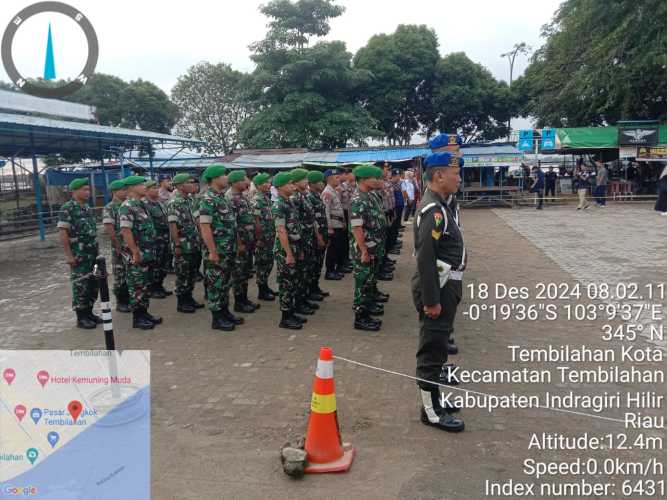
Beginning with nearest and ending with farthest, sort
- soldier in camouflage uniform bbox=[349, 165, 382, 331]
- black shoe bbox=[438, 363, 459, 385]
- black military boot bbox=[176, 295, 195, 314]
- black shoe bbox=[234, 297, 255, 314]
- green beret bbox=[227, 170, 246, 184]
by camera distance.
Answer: black shoe bbox=[438, 363, 459, 385] → soldier in camouflage uniform bbox=[349, 165, 382, 331] → green beret bbox=[227, 170, 246, 184] → black shoe bbox=[234, 297, 255, 314] → black military boot bbox=[176, 295, 195, 314]

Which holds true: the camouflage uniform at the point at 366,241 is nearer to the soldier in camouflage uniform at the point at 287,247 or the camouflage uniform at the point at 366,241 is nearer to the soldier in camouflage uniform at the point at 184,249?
the soldier in camouflage uniform at the point at 287,247

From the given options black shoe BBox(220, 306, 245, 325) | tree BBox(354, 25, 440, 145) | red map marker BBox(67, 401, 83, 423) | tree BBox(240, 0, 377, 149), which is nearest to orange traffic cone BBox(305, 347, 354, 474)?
red map marker BBox(67, 401, 83, 423)

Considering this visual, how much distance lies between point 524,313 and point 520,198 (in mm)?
15394

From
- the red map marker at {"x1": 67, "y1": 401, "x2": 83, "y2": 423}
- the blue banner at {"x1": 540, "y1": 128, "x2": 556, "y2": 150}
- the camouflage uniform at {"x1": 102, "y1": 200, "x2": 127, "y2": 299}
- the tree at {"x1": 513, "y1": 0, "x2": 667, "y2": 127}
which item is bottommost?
the red map marker at {"x1": 67, "y1": 401, "x2": 83, "y2": 423}

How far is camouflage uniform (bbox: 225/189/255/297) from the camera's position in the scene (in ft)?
20.0

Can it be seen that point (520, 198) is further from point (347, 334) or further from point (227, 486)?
point (227, 486)

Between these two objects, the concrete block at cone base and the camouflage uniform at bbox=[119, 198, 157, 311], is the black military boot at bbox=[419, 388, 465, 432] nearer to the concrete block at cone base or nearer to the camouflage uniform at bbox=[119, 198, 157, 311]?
the concrete block at cone base

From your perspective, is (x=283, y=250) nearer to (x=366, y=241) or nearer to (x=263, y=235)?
(x=366, y=241)

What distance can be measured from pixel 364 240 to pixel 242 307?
1964 mm

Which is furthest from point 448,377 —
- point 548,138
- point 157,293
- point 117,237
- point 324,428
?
point 548,138

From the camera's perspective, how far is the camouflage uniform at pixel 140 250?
5488 mm

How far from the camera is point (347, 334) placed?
5328mm

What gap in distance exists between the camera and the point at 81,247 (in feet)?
18.7

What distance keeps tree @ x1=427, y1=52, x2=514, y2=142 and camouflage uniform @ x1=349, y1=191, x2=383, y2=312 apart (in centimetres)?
2440
